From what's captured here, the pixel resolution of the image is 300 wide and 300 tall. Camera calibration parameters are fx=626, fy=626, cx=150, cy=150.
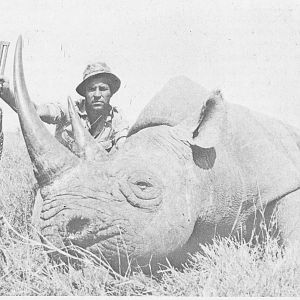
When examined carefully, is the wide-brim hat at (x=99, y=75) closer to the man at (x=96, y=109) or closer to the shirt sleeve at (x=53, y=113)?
the man at (x=96, y=109)

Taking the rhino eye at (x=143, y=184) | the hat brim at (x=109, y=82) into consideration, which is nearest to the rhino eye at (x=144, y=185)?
the rhino eye at (x=143, y=184)

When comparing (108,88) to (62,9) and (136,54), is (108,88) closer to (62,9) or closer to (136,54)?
(62,9)

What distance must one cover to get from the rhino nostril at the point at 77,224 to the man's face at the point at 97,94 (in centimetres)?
287

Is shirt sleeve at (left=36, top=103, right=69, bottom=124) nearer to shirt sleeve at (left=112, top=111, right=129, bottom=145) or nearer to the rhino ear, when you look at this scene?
shirt sleeve at (left=112, top=111, right=129, bottom=145)

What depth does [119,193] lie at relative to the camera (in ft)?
11.2

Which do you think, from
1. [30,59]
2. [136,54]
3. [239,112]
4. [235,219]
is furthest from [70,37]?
[235,219]

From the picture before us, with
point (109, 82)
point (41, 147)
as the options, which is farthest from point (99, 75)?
point (41, 147)

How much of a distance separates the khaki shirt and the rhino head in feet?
6.65

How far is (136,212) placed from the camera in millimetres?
3402

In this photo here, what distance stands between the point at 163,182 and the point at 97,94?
277 cm

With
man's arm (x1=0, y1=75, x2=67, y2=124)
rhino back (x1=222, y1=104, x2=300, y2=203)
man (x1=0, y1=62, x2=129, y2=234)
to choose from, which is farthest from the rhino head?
man's arm (x1=0, y1=75, x2=67, y2=124)

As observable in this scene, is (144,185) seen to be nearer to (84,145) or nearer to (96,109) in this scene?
(84,145)

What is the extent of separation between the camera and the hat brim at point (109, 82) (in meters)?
6.21

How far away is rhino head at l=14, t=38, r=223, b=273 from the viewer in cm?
333
